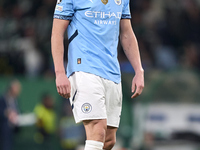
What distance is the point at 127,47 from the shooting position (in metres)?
4.88

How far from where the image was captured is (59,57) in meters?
4.36

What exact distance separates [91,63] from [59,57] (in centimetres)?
29

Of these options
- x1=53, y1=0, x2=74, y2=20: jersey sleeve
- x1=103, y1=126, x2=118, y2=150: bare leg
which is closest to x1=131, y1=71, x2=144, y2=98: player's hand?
x1=103, y1=126, x2=118, y2=150: bare leg

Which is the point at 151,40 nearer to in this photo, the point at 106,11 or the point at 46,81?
the point at 46,81

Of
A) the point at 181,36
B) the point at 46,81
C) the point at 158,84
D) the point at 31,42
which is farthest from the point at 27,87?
the point at 181,36

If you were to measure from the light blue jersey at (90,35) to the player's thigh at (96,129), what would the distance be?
0.42 m

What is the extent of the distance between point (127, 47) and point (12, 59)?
331 inches

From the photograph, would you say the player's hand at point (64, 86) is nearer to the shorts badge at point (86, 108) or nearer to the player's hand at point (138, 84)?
the shorts badge at point (86, 108)

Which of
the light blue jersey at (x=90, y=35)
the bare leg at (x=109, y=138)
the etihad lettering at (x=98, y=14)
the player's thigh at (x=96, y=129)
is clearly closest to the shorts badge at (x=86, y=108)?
the player's thigh at (x=96, y=129)

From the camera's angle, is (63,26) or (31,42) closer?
(63,26)

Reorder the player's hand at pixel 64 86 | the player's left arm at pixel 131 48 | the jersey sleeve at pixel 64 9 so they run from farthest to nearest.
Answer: the player's left arm at pixel 131 48 < the jersey sleeve at pixel 64 9 < the player's hand at pixel 64 86

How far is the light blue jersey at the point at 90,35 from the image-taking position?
442cm

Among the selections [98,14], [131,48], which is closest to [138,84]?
[131,48]

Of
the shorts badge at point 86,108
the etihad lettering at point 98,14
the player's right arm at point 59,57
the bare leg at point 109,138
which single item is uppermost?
the etihad lettering at point 98,14
